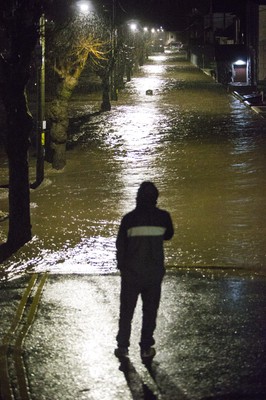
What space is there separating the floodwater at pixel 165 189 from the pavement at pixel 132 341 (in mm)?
1350

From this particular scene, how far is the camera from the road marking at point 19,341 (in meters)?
6.02

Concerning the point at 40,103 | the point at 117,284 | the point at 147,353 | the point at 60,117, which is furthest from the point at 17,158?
the point at 60,117

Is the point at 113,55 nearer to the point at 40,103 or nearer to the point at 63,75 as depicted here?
the point at 63,75

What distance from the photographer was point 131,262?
644 cm

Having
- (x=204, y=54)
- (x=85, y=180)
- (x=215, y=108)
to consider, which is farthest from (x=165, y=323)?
(x=204, y=54)

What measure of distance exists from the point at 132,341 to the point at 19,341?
1.11 meters

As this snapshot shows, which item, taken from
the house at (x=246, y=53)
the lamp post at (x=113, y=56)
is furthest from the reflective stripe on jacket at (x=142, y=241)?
the house at (x=246, y=53)

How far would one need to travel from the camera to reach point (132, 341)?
7102mm

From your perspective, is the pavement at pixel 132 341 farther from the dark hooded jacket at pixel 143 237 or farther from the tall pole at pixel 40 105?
the tall pole at pixel 40 105

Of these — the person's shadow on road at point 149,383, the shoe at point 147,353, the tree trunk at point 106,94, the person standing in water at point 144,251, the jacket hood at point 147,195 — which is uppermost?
the tree trunk at point 106,94

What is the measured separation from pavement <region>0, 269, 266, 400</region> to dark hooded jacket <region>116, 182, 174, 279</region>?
0.86 meters

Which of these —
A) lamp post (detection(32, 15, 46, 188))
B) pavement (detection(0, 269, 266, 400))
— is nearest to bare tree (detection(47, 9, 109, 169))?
lamp post (detection(32, 15, 46, 188))

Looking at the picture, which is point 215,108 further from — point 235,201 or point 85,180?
point 235,201

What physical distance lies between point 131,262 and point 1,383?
150 cm
